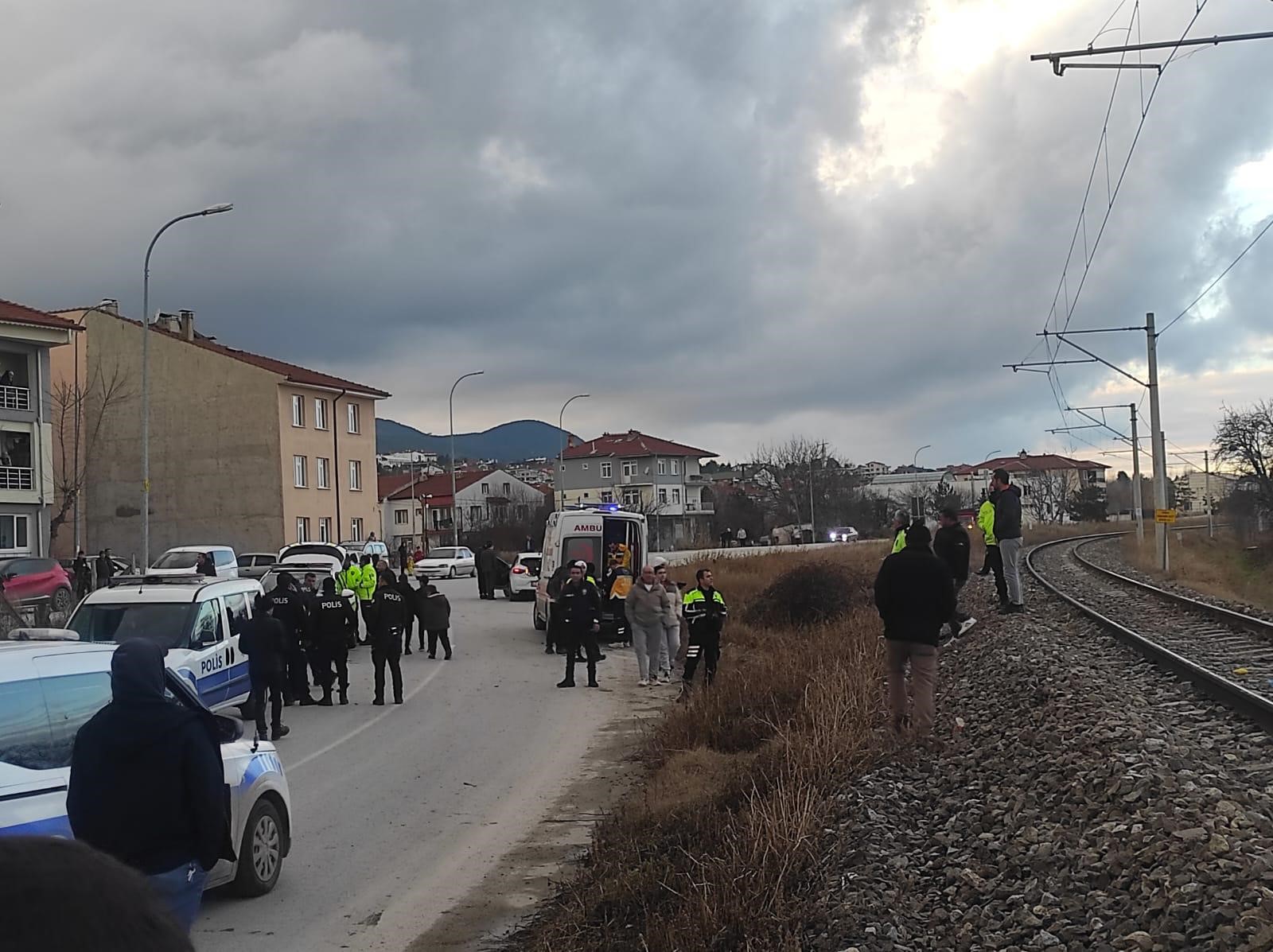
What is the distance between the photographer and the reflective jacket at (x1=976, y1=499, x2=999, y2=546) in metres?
18.4

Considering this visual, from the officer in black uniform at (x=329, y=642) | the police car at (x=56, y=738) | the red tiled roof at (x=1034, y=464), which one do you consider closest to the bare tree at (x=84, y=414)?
the officer in black uniform at (x=329, y=642)

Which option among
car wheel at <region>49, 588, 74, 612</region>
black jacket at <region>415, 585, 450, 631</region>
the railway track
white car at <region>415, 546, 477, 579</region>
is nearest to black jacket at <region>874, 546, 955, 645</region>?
the railway track

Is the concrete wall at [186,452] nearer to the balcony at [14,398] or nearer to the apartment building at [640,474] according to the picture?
Result: the balcony at [14,398]

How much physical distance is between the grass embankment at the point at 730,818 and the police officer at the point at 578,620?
15.1 ft

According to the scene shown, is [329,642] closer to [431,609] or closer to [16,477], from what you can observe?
[431,609]

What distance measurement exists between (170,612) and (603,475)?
109 m

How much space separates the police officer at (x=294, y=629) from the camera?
18.2 meters

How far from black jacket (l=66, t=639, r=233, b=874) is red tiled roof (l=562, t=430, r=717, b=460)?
117 meters

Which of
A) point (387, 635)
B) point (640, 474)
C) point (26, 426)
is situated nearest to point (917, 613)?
point (387, 635)

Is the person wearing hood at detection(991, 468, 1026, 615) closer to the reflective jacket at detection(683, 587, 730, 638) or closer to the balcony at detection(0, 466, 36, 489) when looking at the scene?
the reflective jacket at detection(683, 587, 730, 638)

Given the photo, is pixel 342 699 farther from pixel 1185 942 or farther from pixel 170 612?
pixel 1185 942

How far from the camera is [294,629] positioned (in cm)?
1836

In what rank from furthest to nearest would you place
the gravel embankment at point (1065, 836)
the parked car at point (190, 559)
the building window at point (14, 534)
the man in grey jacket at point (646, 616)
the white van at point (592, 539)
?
the building window at point (14, 534) → the parked car at point (190, 559) → the white van at point (592, 539) → the man in grey jacket at point (646, 616) → the gravel embankment at point (1065, 836)

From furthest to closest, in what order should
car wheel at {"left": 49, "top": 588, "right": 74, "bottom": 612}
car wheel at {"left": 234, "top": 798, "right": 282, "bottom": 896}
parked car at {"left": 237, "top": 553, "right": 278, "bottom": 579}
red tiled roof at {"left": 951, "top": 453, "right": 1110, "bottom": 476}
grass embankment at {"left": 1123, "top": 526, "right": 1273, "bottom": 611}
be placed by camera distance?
1. red tiled roof at {"left": 951, "top": 453, "right": 1110, "bottom": 476}
2. parked car at {"left": 237, "top": 553, "right": 278, "bottom": 579}
3. grass embankment at {"left": 1123, "top": 526, "right": 1273, "bottom": 611}
4. car wheel at {"left": 49, "top": 588, "right": 74, "bottom": 612}
5. car wheel at {"left": 234, "top": 798, "right": 282, "bottom": 896}
